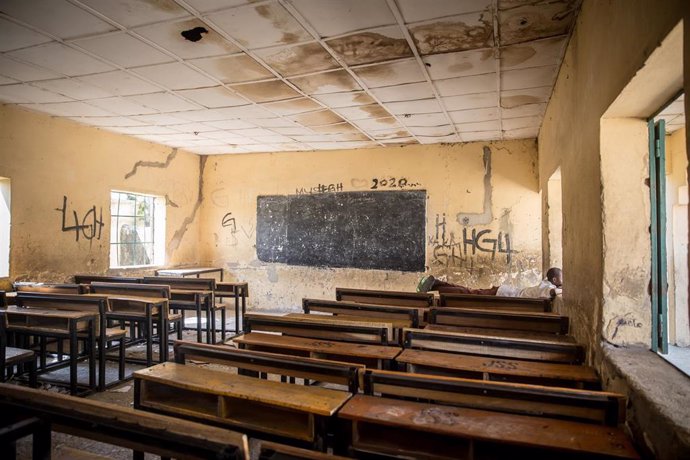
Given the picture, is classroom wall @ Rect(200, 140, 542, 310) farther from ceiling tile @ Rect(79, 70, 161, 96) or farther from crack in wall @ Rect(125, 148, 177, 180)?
ceiling tile @ Rect(79, 70, 161, 96)

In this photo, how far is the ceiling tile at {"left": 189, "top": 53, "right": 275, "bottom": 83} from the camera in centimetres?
338

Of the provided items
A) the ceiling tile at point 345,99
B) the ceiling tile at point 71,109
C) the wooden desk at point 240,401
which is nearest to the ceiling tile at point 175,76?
the ceiling tile at point 345,99

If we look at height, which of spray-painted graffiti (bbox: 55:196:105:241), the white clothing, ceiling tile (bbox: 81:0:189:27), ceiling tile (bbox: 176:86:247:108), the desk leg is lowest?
the desk leg

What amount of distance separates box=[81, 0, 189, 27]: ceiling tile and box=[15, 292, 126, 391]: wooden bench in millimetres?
2081

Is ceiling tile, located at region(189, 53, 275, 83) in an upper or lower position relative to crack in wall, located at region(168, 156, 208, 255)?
upper

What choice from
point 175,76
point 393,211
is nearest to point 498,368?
point 175,76

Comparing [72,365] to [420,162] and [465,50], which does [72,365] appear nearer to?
[465,50]

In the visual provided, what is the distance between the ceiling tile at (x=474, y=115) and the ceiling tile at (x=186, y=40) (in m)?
2.68

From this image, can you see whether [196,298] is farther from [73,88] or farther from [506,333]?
[506,333]

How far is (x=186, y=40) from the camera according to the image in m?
3.02

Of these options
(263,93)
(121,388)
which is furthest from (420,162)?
(121,388)

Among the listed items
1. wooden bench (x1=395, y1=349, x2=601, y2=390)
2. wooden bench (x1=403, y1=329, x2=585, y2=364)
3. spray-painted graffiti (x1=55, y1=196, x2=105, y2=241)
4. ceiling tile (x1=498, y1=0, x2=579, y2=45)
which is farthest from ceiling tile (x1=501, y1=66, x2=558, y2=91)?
spray-painted graffiti (x1=55, y1=196, x2=105, y2=241)

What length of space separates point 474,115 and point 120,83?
3.76 meters

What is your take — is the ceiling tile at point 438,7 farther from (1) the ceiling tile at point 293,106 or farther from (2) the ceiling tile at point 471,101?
(1) the ceiling tile at point 293,106
